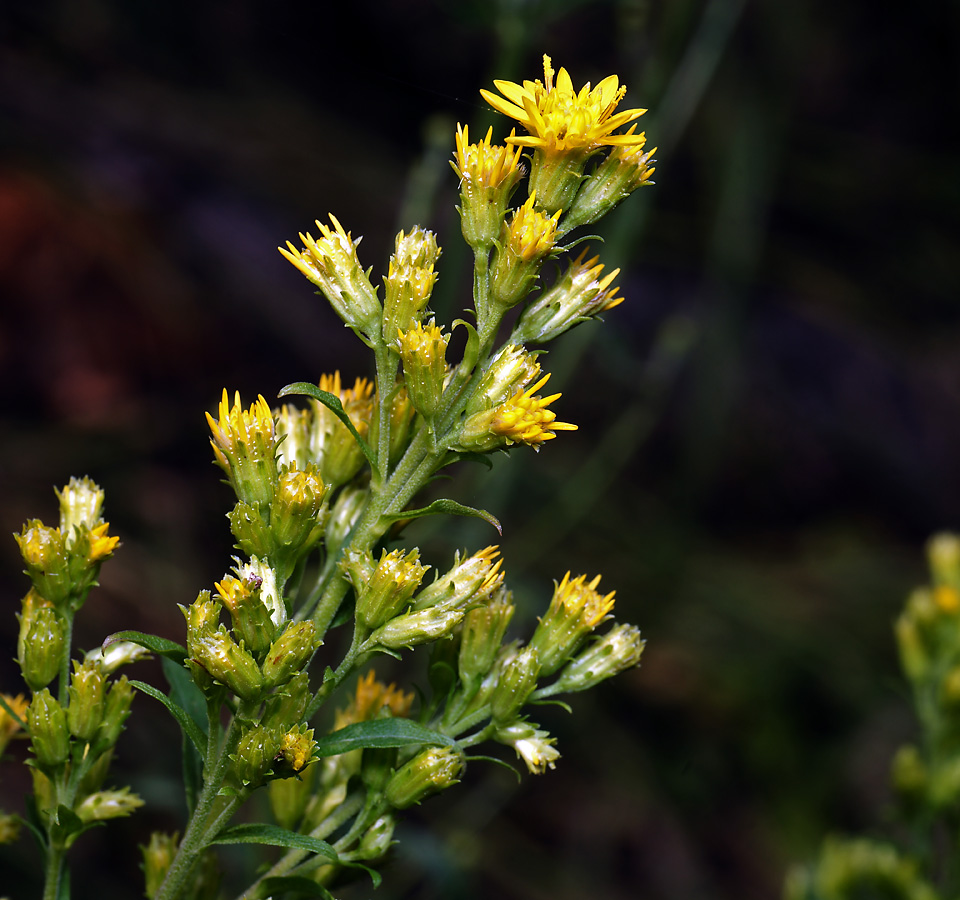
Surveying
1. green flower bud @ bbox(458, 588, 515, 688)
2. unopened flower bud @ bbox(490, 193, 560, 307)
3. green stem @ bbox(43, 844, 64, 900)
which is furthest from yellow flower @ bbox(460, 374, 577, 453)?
green stem @ bbox(43, 844, 64, 900)

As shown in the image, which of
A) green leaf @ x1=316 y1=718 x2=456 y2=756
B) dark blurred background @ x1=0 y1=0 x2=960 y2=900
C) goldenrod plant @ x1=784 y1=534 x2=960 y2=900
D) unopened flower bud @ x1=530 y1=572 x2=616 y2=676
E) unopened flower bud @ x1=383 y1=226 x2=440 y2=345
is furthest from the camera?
dark blurred background @ x1=0 y1=0 x2=960 y2=900

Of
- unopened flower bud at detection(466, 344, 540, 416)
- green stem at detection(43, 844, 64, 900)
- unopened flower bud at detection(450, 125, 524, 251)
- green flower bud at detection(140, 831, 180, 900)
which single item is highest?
unopened flower bud at detection(450, 125, 524, 251)

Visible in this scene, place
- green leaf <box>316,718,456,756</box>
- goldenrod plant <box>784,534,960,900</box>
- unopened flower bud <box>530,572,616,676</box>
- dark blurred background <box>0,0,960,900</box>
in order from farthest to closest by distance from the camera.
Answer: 1. dark blurred background <box>0,0,960,900</box>
2. goldenrod plant <box>784,534,960,900</box>
3. unopened flower bud <box>530,572,616,676</box>
4. green leaf <box>316,718,456,756</box>

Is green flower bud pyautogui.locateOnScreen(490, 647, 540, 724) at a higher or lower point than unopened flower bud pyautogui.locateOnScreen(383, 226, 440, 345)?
lower

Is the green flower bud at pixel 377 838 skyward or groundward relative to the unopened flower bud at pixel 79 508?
groundward

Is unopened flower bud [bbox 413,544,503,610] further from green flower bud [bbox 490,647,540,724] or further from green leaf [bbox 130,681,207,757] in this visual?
green leaf [bbox 130,681,207,757]

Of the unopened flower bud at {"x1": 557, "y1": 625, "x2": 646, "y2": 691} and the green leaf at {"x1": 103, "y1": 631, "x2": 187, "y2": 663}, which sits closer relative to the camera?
the green leaf at {"x1": 103, "y1": 631, "x2": 187, "y2": 663}

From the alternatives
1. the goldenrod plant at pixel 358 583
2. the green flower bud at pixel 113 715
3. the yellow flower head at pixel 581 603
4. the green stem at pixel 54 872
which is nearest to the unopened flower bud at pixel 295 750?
the goldenrod plant at pixel 358 583

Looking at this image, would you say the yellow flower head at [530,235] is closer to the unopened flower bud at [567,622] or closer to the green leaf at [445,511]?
the green leaf at [445,511]
